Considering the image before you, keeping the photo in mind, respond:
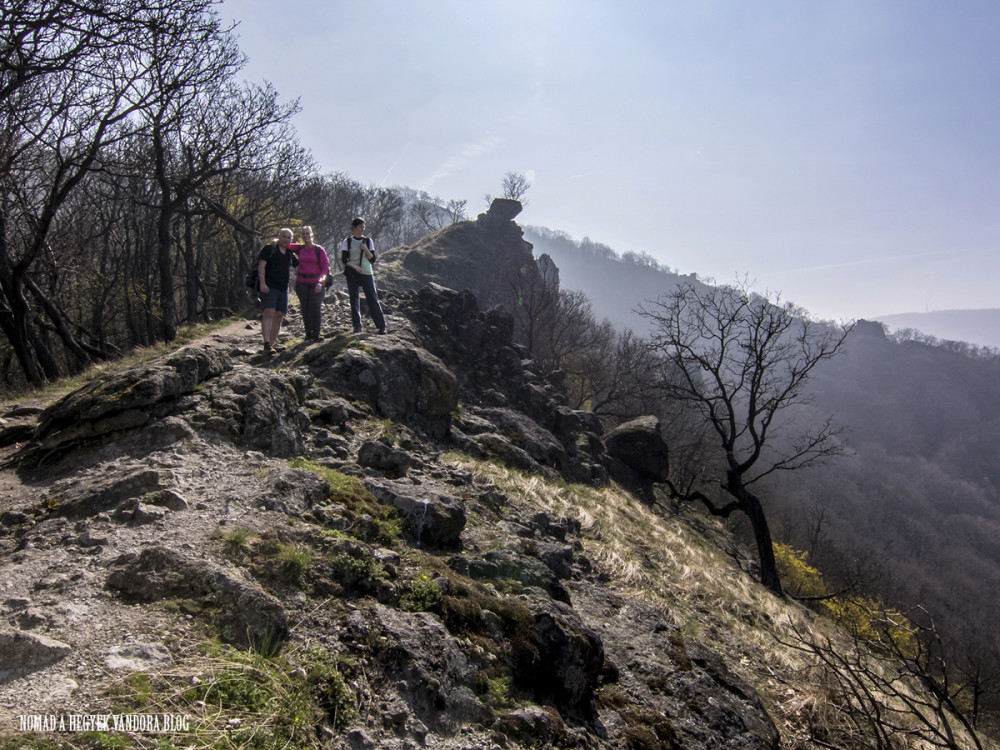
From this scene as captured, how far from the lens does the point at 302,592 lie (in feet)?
10.7

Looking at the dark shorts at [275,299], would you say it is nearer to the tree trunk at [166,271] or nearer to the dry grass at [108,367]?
the dry grass at [108,367]

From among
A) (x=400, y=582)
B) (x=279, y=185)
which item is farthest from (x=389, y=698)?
(x=279, y=185)

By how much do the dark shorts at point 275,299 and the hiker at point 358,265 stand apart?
1.38 m

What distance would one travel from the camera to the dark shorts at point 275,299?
833 cm

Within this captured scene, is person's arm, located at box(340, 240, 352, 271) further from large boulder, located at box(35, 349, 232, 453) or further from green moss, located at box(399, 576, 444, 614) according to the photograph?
green moss, located at box(399, 576, 444, 614)

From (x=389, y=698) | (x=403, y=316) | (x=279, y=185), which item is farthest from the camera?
(x=279, y=185)

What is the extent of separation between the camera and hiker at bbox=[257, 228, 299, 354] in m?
8.04

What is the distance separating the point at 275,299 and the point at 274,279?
1.13 ft

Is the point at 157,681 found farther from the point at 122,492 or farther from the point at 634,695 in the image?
the point at 634,695

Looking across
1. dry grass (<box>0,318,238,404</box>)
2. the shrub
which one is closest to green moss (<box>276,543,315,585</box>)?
dry grass (<box>0,318,238,404</box>)

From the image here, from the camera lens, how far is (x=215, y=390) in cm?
546

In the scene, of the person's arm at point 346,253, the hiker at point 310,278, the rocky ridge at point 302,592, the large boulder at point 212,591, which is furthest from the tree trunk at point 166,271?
the large boulder at point 212,591

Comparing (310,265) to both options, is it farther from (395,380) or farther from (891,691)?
(891,691)

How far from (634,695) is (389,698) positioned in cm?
223
